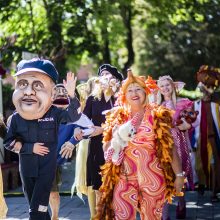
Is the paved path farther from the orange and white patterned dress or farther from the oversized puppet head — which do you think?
the oversized puppet head

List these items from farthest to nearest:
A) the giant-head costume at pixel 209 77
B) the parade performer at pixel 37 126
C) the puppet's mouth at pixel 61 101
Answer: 1. the giant-head costume at pixel 209 77
2. the puppet's mouth at pixel 61 101
3. the parade performer at pixel 37 126

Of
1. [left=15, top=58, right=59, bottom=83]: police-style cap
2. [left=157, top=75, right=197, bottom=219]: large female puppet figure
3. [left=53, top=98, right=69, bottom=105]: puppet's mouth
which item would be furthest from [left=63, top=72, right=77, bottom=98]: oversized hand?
[left=157, top=75, right=197, bottom=219]: large female puppet figure

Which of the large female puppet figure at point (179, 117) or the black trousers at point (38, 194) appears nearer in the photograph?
the black trousers at point (38, 194)

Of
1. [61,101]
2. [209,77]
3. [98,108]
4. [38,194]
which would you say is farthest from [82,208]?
[38,194]

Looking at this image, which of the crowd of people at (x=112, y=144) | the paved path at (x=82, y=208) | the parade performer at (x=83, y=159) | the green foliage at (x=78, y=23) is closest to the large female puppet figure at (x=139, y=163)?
the crowd of people at (x=112, y=144)

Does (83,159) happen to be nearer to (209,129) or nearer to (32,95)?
(32,95)

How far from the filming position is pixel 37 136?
5344mm

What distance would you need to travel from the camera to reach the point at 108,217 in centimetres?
519

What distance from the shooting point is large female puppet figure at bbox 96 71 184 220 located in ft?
16.7

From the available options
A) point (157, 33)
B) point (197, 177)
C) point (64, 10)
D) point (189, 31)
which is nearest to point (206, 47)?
A: point (189, 31)

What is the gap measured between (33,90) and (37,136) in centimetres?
43

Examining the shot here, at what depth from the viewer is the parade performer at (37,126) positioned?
A: 527 cm

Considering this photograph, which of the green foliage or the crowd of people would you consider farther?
the green foliage

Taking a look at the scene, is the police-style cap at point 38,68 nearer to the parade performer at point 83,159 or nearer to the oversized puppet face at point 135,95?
the oversized puppet face at point 135,95
